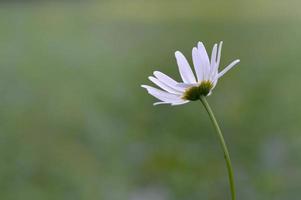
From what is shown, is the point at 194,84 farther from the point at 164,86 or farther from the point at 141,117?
the point at 141,117

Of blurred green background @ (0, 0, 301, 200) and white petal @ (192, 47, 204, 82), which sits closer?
white petal @ (192, 47, 204, 82)

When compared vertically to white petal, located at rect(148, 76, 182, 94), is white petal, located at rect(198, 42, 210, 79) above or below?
above

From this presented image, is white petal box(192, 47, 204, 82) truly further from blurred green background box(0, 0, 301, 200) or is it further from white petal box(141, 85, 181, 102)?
blurred green background box(0, 0, 301, 200)

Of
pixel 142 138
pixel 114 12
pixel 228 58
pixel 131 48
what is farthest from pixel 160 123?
pixel 114 12

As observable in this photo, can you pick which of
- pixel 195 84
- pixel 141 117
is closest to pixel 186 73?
pixel 195 84

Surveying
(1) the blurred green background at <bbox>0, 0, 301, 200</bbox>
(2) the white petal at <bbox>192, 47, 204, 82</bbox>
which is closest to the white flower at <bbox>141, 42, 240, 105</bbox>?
(2) the white petal at <bbox>192, 47, 204, 82</bbox>

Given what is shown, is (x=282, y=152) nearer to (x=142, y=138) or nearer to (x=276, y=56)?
(x=142, y=138)
